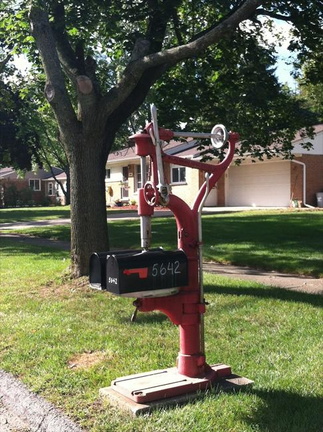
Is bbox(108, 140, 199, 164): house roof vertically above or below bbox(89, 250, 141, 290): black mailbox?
above

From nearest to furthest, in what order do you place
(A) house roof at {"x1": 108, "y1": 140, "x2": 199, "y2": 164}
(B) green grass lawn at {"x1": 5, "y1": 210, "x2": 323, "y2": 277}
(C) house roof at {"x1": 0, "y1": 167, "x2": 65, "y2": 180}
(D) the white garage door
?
(B) green grass lawn at {"x1": 5, "y1": 210, "x2": 323, "y2": 277}, (D) the white garage door, (A) house roof at {"x1": 108, "y1": 140, "x2": 199, "y2": 164}, (C) house roof at {"x1": 0, "y1": 167, "x2": 65, "y2": 180}

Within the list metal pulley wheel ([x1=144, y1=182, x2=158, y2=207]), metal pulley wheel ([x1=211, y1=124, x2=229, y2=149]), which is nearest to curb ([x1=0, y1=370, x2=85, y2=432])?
metal pulley wheel ([x1=144, y1=182, x2=158, y2=207])

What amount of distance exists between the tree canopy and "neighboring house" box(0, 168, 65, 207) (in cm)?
3708

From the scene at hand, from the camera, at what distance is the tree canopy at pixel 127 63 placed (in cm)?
815

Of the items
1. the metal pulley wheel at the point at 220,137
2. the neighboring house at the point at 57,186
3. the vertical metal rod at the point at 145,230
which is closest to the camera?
the vertical metal rod at the point at 145,230

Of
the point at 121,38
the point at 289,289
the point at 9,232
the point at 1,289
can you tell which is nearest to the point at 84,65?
the point at 121,38

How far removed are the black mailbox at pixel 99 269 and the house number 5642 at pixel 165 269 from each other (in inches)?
12.0

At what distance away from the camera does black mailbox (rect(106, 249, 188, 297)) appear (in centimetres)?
354

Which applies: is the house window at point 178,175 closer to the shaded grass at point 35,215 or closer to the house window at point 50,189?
the shaded grass at point 35,215

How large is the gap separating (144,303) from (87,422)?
2.84 feet

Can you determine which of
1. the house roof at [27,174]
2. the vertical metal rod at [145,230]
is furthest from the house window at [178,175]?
the vertical metal rod at [145,230]

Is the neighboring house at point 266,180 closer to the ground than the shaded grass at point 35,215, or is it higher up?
higher up

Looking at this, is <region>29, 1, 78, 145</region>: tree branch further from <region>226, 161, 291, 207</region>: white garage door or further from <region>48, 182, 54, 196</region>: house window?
<region>48, 182, 54, 196</region>: house window

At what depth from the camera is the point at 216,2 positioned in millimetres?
10484
